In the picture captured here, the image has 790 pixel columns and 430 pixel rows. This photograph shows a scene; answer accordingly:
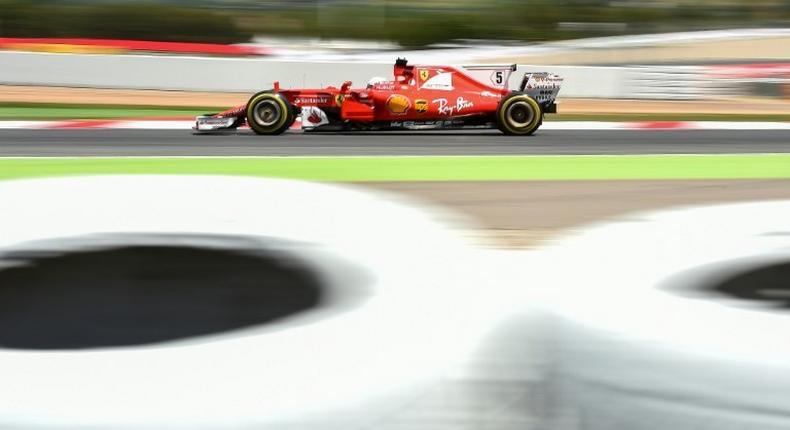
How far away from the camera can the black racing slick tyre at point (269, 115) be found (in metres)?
12.2

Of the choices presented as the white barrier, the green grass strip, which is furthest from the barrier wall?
the green grass strip

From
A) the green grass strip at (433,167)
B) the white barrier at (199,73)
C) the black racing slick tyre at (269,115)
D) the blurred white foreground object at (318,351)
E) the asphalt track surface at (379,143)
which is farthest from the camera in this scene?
the white barrier at (199,73)

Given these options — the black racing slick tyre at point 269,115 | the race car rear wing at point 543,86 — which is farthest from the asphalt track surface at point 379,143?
the race car rear wing at point 543,86

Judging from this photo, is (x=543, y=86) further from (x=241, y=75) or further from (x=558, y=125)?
(x=241, y=75)

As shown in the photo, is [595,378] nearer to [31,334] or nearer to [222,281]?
[222,281]

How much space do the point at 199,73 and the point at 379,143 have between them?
839 cm

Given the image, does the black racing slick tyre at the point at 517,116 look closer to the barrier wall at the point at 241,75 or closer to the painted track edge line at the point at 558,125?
the painted track edge line at the point at 558,125

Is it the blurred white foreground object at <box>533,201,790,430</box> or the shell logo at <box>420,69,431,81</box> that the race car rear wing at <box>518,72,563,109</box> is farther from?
the blurred white foreground object at <box>533,201,790,430</box>

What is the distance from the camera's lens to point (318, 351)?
1513 millimetres

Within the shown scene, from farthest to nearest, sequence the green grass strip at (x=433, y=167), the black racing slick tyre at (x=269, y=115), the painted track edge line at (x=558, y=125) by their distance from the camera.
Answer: the painted track edge line at (x=558, y=125) < the black racing slick tyre at (x=269, y=115) < the green grass strip at (x=433, y=167)

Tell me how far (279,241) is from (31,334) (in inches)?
22.9

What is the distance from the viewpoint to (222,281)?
2.23 m

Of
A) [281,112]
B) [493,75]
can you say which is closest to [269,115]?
[281,112]

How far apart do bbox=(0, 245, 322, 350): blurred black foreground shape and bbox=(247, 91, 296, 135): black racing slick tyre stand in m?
9.95
